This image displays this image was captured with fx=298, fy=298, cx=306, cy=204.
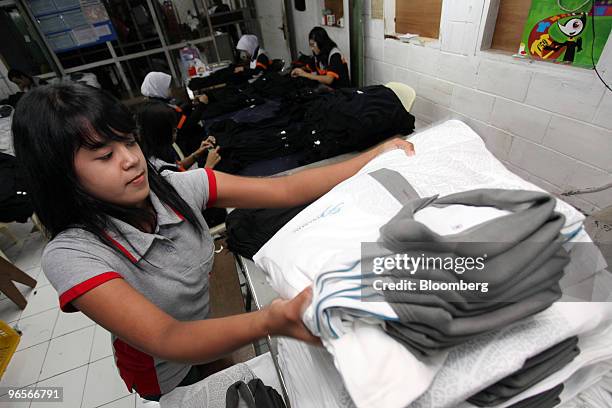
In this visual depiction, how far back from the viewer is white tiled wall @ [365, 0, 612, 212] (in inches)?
54.0

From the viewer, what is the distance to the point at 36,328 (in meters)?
2.37

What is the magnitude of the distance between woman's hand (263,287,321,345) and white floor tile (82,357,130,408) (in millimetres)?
1888

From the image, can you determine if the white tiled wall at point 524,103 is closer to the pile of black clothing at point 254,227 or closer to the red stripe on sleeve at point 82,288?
the pile of black clothing at point 254,227

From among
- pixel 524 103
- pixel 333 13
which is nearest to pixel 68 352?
pixel 524 103

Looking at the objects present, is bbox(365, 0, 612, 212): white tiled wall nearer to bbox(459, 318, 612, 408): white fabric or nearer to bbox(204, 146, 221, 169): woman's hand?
bbox(459, 318, 612, 408): white fabric

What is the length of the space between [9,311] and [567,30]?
4.30 meters

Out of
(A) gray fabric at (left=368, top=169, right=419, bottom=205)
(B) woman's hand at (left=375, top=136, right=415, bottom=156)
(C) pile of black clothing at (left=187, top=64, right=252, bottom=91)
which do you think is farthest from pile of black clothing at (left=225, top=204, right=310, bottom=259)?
(C) pile of black clothing at (left=187, top=64, right=252, bottom=91)

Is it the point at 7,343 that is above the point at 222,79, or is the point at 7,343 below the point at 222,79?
below

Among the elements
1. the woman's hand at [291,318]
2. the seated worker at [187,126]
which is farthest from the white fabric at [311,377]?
the seated worker at [187,126]

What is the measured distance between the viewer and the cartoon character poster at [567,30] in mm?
1264

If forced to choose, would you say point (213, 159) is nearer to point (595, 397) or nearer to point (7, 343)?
point (7, 343)

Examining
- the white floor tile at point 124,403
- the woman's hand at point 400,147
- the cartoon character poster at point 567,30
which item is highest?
the cartoon character poster at point 567,30

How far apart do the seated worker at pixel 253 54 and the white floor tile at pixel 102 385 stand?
381 cm

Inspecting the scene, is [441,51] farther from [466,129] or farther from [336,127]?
[466,129]
